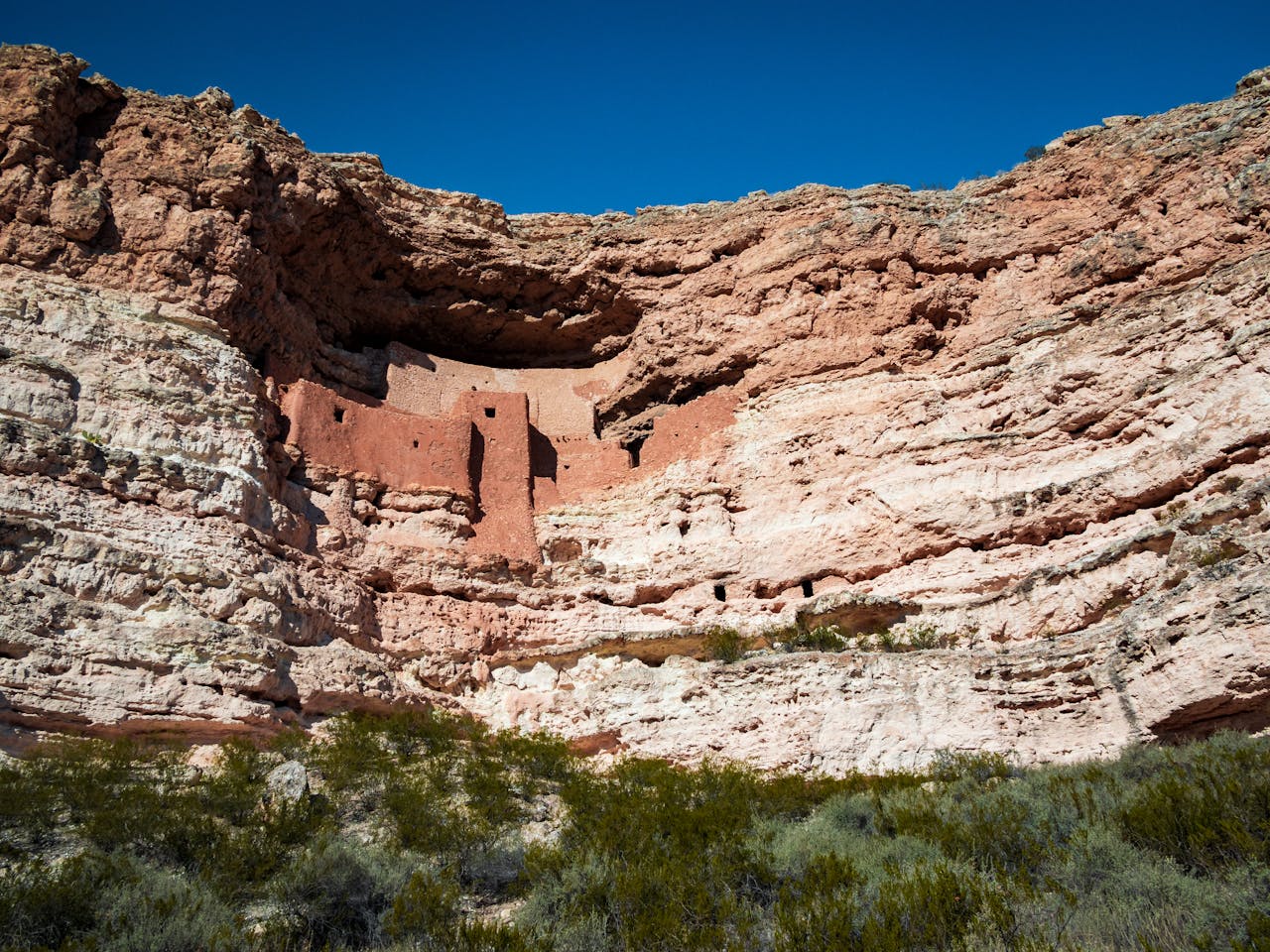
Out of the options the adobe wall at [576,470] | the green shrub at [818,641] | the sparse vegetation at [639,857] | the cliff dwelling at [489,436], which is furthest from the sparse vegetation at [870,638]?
the adobe wall at [576,470]

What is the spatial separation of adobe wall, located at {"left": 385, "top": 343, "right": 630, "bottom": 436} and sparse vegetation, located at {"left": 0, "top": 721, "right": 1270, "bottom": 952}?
1012cm

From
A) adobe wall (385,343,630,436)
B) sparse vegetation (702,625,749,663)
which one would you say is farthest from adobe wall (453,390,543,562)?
sparse vegetation (702,625,749,663)

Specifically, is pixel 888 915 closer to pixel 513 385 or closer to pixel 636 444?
pixel 636 444

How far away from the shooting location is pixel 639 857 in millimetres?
8500

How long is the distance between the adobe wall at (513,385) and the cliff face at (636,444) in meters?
0.08

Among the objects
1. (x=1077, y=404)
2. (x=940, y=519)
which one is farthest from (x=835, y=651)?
(x=1077, y=404)

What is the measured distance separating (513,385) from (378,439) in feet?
15.3

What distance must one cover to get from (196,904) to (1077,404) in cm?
1321

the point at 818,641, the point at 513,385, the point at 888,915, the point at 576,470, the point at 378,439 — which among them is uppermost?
the point at 513,385

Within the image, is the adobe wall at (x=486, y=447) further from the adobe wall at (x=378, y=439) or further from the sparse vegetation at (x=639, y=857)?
the sparse vegetation at (x=639, y=857)

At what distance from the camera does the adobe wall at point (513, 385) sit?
68.5ft

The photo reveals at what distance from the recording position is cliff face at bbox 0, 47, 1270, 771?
12.4m

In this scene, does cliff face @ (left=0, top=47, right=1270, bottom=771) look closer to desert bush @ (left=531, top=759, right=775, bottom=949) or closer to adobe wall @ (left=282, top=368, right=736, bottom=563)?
Result: adobe wall @ (left=282, top=368, right=736, bottom=563)

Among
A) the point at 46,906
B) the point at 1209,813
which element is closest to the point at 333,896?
the point at 46,906
